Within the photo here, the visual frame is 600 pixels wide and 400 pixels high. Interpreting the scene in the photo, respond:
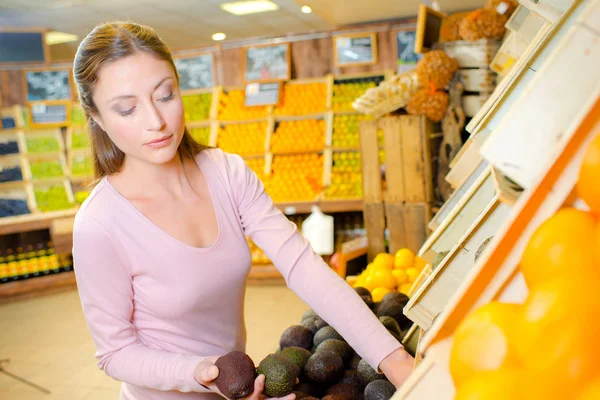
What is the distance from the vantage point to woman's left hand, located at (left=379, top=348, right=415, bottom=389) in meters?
1.27

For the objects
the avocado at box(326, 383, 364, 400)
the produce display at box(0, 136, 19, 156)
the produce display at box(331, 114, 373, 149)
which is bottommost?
the produce display at box(0, 136, 19, 156)

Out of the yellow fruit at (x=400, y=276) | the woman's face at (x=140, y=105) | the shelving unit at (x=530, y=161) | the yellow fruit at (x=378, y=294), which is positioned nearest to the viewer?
the shelving unit at (x=530, y=161)

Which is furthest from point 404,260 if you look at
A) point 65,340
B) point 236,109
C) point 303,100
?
point 236,109

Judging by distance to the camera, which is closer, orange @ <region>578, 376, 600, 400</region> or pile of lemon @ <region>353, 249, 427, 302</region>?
orange @ <region>578, 376, 600, 400</region>

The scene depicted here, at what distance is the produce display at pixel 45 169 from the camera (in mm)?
6512

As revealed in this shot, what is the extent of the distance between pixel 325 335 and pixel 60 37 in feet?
31.8

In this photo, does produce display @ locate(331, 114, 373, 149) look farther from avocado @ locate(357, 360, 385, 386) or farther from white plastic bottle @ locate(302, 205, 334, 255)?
avocado @ locate(357, 360, 385, 386)

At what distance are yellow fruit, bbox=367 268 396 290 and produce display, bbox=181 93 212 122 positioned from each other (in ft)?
13.4

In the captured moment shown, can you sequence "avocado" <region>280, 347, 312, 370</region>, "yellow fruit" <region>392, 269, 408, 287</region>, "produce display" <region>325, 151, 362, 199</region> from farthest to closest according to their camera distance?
"produce display" <region>325, 151, 362, 199</region> → "yellow fruit" <region>392, 269, 408, 287</region> → "avocado" <region>280, 347, 312, 370</region>

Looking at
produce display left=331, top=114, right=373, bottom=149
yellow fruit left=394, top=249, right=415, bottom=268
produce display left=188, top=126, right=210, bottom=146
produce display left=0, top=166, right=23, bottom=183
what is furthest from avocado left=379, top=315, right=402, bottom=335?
produce display left=0, top=166, right=23, bottom=183

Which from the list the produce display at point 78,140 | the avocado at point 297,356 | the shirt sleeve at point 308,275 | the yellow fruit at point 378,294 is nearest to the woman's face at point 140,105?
the shirt sleeve at point 308,275

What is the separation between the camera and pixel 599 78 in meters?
0.56

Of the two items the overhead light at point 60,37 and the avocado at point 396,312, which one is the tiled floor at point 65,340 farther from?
the overhead light at point 60,37

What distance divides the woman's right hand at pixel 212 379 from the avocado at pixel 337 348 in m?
0.44
